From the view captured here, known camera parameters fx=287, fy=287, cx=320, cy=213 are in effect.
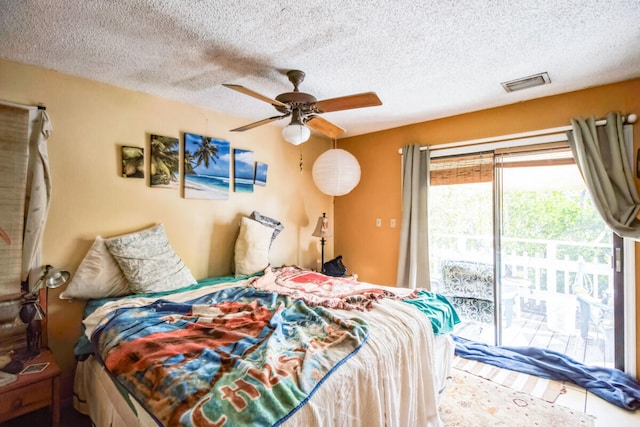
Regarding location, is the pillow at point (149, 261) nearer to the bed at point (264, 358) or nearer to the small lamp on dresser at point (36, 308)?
the bed at point (264, 358)

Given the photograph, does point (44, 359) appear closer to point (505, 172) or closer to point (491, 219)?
point (491, 219)

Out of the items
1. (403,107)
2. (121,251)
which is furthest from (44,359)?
(403,107)

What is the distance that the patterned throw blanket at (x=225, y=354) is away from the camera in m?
0.99

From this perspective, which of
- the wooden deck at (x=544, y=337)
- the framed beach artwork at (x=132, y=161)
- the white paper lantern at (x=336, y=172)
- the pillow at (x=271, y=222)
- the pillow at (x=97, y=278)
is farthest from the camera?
the pillow at (x=271, y=222)

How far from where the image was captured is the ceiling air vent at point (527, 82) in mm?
2218

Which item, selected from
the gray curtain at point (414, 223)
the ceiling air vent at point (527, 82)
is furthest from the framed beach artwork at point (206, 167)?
the ceiling air vent at point (527, 82)

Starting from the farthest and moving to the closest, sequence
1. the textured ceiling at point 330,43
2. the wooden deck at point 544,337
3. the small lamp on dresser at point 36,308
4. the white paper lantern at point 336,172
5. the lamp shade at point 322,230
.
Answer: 1. the lamp shade at point 322,230
2. the white paper lantern at point 336,172
3. the wooden deck at point 544,337
4. the small lamp on dresser at point 36,308
5. the textured ceiling at point 330,43

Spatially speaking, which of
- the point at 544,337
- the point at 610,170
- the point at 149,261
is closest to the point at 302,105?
the point at 149,261

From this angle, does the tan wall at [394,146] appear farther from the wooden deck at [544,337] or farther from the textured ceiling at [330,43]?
the wooden deck at [544,337]

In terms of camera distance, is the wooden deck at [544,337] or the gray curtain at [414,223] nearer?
the wooden deck at [544,337]

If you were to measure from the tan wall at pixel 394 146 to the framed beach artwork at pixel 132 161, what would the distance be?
2.54 metres

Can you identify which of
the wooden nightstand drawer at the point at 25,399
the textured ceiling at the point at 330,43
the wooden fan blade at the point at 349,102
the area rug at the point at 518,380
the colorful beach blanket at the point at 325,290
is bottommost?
the area rug at the point at 518,380

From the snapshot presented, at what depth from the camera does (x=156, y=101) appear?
2559mm

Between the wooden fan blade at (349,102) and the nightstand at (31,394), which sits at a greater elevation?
the wooden fan blade at (349,102)
